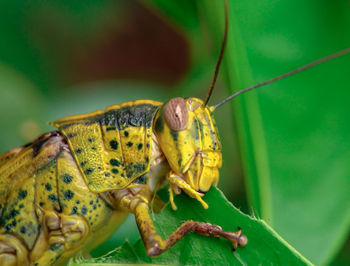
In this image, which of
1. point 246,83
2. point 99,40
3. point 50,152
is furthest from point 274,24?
point 99,40

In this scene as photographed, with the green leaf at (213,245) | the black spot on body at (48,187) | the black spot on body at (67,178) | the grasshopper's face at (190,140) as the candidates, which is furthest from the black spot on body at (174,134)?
the black spot on body at (48,187)

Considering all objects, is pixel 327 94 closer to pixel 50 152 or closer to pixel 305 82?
pixel 305 82

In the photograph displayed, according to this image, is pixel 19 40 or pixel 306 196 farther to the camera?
pixel 19 40

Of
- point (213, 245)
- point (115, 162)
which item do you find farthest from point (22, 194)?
point (213, 245)

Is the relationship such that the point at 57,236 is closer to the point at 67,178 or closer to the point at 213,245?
the point at 67,178

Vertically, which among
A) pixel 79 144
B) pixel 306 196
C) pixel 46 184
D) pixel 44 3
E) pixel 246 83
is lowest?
pixel 306 196

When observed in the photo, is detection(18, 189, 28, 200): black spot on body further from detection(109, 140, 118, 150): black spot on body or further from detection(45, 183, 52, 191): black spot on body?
detection(109, 140, 118, 150): black spot on body

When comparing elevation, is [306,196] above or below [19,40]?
below
